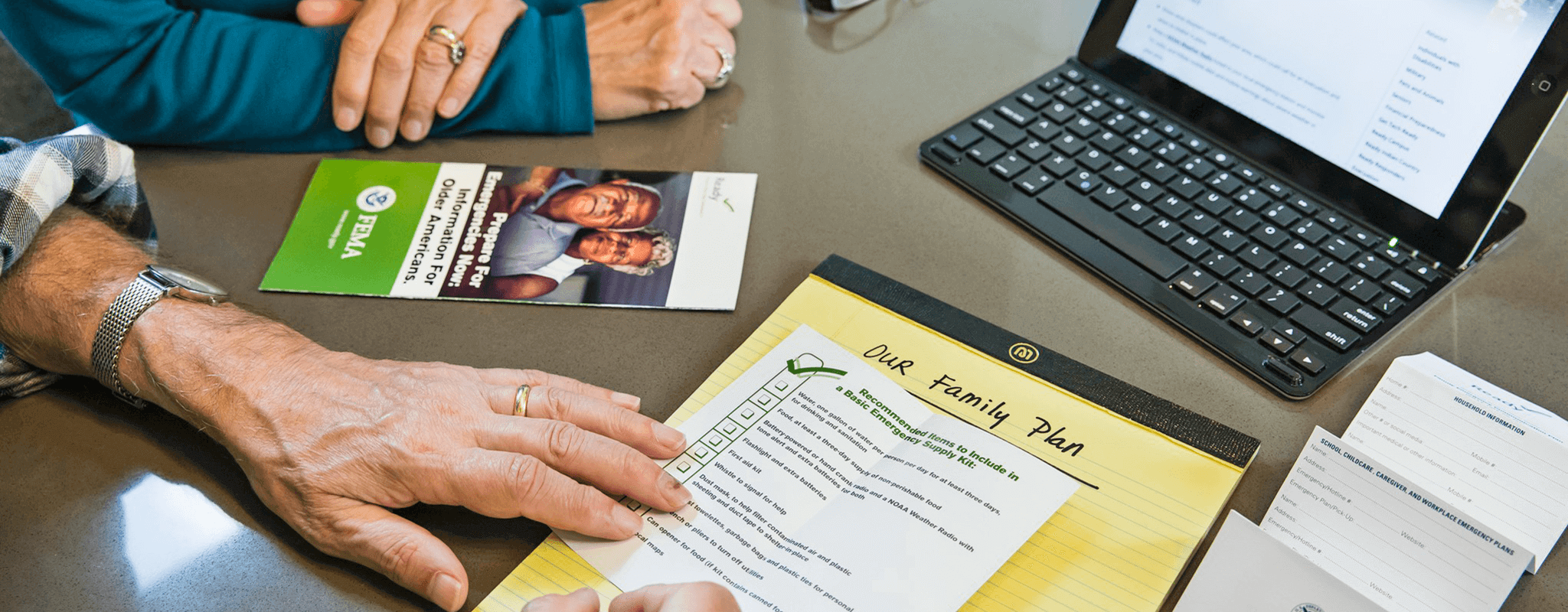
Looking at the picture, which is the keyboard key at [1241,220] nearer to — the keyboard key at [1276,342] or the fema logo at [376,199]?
the keyboard key at [1276,342]

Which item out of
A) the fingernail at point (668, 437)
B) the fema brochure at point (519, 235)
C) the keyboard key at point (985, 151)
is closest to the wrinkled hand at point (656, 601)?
the fingernail at point (668, 437)

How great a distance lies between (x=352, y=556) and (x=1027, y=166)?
642 mm

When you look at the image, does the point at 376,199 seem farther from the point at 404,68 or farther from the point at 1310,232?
the point at 1310,232

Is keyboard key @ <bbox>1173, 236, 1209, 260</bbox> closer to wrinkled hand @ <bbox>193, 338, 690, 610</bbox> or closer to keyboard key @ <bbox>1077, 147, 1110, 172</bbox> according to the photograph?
keyboard key @ <bbox>1077, 147, 1110, 172</bbox>

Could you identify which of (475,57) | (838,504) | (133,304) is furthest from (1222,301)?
(133,304)

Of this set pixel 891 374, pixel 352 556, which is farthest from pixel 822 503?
pixel 352 556

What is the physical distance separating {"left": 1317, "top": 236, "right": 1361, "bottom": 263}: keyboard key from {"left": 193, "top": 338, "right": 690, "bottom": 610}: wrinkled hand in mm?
537

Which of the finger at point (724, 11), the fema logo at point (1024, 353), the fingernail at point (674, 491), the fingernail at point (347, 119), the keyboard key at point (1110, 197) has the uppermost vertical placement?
the keyboard key at point (1110, 197)

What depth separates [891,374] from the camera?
0.74m

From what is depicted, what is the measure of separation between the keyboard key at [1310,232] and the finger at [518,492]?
576 millimetres

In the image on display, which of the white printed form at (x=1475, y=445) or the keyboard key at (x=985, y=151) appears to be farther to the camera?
the keyboard key at (x=985, y=151)

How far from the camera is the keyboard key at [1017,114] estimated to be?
95 centimetres

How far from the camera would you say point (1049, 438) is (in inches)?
27.2

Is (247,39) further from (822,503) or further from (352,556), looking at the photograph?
(822,503)
